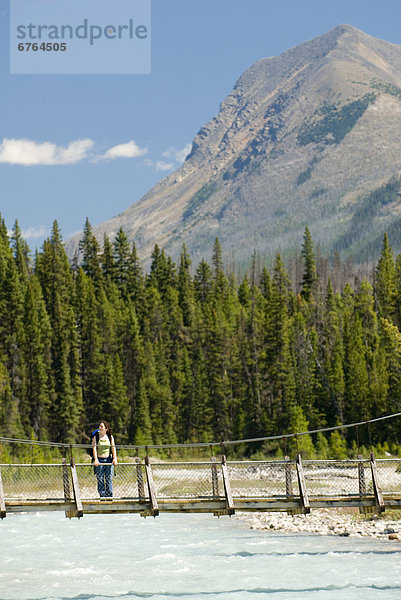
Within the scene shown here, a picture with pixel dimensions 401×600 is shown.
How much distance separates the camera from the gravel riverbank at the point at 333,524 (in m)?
32.4

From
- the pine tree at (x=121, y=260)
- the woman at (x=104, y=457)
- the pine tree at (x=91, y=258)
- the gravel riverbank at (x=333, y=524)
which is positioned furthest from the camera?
the pine tree at (x=121, y=260)

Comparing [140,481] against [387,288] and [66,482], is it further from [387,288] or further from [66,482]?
[387,288]

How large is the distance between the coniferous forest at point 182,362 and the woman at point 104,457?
142 feet

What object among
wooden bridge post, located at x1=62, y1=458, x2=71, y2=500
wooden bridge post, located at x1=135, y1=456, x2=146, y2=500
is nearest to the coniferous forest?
wooden bridge post, located at x1=135, y1=456, x2=146, y2=500

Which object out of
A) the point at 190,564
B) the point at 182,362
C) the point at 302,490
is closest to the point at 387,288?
the point at 182,362

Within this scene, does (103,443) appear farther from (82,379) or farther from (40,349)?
(82,379)

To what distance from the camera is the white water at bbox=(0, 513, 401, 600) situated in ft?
78.9

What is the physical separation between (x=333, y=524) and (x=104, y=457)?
59.8 feet

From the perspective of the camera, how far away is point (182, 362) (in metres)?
89.5

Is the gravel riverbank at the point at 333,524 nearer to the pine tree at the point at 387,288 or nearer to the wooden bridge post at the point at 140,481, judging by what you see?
the wooden bridge post at the point at 140,481

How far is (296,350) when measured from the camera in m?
76.2

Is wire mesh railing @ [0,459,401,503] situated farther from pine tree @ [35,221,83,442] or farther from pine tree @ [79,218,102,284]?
pine tree @ [79,218,102,284]

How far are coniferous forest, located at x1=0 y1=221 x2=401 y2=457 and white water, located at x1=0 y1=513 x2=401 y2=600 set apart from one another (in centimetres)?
2989

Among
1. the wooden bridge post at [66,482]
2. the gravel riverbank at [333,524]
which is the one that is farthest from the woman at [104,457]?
the gravel riverbank at [333,524]
